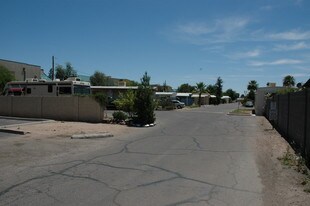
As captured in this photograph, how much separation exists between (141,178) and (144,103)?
17334 mm

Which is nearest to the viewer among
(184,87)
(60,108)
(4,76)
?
(60,108)

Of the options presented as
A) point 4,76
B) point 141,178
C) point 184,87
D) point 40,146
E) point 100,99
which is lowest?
point 40,146

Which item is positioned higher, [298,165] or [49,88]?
[49,88]

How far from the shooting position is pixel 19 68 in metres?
70.8

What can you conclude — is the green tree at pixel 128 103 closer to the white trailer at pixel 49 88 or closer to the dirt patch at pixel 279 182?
the white trailer at pixel 49 88

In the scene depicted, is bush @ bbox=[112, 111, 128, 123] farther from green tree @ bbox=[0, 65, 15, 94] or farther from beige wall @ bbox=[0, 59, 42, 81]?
beige wall @ bbox=[0, 59, 42, 81]

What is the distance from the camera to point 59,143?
15.4m

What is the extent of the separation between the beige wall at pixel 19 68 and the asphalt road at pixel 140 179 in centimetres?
5980

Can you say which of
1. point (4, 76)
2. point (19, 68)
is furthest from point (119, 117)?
point (19, 68)

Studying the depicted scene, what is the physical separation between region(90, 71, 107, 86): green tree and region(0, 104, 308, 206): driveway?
8627cm

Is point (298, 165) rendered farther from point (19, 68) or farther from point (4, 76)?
point (19, 68)

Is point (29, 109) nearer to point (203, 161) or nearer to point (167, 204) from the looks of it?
point (203, 161)

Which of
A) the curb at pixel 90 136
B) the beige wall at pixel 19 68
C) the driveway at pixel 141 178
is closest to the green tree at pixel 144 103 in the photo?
the curb at pixel 90 136

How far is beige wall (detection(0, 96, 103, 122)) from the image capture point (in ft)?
86.5
